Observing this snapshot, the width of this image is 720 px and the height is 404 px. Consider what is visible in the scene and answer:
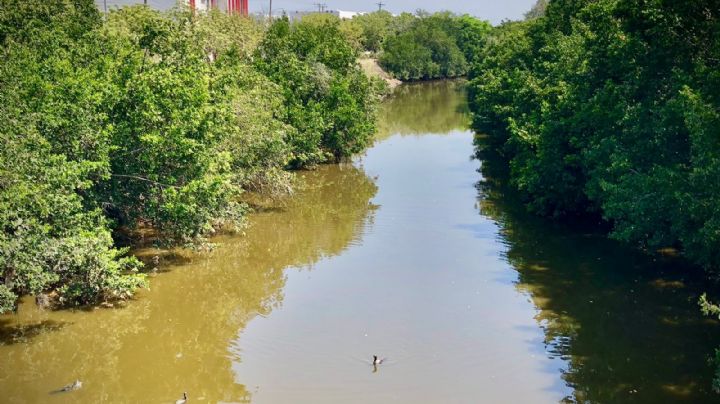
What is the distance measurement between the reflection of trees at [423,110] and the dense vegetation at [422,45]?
181 inches

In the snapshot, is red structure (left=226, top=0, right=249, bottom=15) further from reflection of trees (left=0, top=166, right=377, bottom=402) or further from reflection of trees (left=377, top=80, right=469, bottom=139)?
reflection of trees (left=0, top=166, right=377, bottom=402)

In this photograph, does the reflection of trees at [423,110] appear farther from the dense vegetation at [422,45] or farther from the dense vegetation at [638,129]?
the dense vegetation at [638,129]

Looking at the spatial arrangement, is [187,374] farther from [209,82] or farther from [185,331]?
[209,82]

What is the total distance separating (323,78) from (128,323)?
28704 mm

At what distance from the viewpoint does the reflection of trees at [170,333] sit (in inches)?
806

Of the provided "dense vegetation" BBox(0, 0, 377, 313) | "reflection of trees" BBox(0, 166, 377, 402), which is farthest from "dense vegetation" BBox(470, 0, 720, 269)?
"dense vegetation" BBox(0, 0, 377, 313)

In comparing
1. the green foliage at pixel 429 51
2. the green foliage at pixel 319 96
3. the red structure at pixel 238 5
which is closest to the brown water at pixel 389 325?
the green foliage at pixel 319 96

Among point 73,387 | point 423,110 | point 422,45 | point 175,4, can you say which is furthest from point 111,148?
point 422,45

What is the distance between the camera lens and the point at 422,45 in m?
129

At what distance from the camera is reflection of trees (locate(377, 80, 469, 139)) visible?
74.9m

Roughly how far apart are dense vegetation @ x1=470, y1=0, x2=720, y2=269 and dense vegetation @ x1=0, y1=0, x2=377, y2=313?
13.6 metres

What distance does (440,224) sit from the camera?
37031 mm

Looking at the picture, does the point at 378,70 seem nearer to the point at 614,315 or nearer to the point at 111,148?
the point at 111,148

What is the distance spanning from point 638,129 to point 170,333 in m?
Result: 17.7
